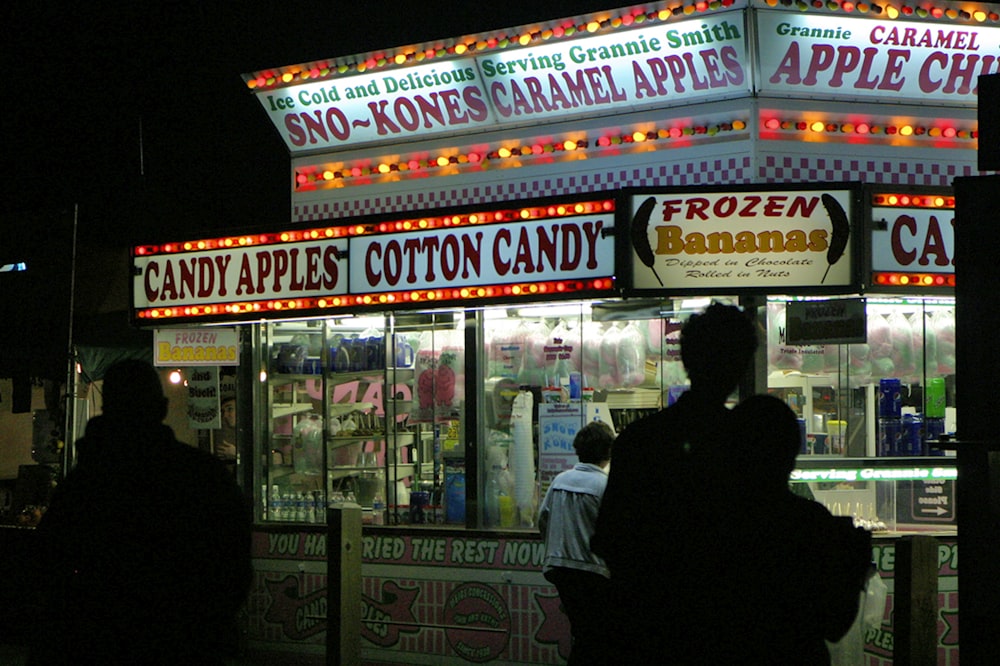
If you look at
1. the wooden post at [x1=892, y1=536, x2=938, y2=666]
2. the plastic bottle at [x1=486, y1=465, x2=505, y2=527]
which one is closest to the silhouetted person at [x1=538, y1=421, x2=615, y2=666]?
the wooden post at [x1=892, y1=536, x2=938, y2=666]

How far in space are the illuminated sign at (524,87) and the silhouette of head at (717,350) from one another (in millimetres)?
5363

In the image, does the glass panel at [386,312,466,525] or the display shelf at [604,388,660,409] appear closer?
the display shelf at [604,388,660,409]

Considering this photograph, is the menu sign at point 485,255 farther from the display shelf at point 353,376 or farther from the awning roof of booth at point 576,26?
the awning roof of booth at point 576,26

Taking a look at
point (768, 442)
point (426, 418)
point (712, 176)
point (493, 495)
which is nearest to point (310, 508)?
point (426, 418)

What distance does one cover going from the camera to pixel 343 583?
7.06m

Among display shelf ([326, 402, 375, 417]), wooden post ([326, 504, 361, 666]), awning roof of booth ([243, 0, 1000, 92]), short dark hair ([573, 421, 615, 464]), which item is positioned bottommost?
wooden post ([326, 504, 361, 666])

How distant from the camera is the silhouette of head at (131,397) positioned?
4.12m

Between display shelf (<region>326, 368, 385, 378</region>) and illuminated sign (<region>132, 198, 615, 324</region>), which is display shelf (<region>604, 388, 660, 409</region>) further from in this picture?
display shelf (<region>326, 368, 385, 378</region>)

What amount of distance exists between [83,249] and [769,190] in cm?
735

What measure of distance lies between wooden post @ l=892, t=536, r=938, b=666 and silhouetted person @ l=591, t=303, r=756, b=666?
348 centimetres

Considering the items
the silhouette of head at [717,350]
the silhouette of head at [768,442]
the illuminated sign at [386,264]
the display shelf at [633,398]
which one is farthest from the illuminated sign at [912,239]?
the silhouette of head at [768,442]

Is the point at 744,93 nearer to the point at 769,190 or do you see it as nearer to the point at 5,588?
the point at 769,190

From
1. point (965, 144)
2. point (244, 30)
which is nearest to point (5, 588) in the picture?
point (244, 30)

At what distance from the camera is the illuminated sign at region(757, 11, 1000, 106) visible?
8078 mm
